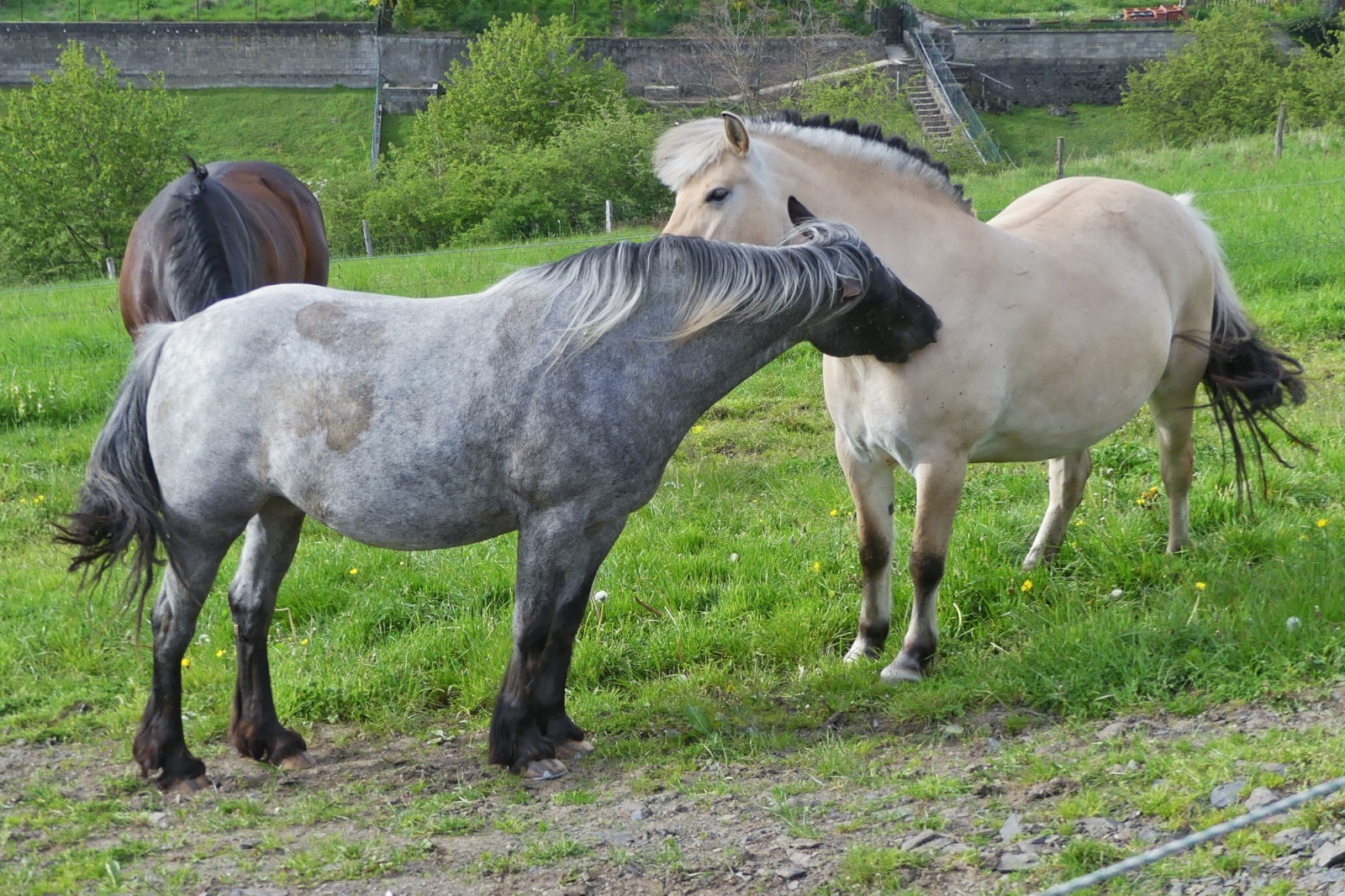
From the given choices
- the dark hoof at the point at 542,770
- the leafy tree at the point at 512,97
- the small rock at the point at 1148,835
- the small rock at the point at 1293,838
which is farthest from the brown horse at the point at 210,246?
the leafy tree at the point at 512,97

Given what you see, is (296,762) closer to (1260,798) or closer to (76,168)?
(1260,798)

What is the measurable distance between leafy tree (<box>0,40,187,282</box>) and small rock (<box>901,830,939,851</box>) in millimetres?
30198

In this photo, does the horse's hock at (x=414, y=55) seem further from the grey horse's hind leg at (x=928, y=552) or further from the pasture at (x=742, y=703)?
the grey horse's hind leg at (x=928, y=552)

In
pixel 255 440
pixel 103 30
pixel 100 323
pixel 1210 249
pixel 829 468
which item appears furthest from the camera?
pixel 103 30

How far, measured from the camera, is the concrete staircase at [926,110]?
35344mm

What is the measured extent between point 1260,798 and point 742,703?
6.06 feet

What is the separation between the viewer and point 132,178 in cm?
3022

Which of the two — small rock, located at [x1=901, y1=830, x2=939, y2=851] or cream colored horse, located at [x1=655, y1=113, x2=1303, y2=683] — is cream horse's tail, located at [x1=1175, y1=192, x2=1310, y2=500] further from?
small rock, located at [x1=901, y1=830, x2=939, y2=851]

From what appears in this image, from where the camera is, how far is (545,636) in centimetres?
362

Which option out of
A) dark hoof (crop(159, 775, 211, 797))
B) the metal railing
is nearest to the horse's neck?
dark hoof (crop(159, 775, 211, 797))

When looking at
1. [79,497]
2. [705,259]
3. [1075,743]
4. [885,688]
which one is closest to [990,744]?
[1075,743]

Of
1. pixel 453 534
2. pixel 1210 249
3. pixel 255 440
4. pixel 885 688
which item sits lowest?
pixel 885 688

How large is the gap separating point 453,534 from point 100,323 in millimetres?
8639

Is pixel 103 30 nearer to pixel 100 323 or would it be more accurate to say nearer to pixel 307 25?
pixel 307 25
